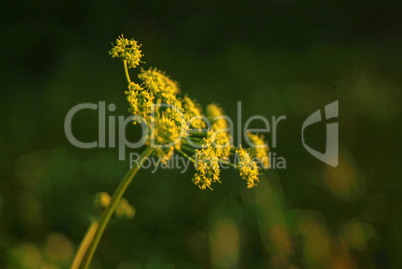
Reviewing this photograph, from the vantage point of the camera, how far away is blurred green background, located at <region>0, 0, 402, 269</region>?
2.48 meters

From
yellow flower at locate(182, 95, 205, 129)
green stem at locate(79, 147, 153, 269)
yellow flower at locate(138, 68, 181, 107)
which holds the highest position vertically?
yellow flower at locate(138, 68, 181, 107)

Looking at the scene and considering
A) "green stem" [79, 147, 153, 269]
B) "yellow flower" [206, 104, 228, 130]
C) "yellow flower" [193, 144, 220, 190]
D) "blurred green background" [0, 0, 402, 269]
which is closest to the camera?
"green stem" [79, 147, 153, 269]

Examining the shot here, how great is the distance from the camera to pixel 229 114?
3938 millimetres

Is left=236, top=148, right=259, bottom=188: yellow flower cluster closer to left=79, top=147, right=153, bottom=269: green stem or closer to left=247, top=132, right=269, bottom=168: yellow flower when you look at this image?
left=247, top=132, right=269, bottom=168: yellow flower

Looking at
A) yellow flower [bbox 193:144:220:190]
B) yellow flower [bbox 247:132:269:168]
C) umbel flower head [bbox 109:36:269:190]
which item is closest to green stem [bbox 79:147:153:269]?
umbel flower head [bbox 109:36:269:190]

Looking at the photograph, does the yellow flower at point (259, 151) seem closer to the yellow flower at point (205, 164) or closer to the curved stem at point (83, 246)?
the yellow flower at point (205, 164)

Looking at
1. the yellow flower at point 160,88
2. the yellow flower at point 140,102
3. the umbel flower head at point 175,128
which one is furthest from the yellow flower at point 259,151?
the yellow flower at point 140,102

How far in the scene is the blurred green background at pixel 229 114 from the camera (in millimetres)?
2480

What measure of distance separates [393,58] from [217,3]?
2.27 meters

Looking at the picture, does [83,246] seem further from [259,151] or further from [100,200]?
[259,151]

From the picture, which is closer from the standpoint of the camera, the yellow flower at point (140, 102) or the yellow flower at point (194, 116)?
the yellow flower at point (140, 102)

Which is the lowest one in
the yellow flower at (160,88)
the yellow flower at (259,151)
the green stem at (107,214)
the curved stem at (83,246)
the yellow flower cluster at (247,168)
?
the curved stem at (83,246)

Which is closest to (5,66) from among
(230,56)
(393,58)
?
(230,56)

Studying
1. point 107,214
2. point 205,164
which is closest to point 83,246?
point 107,214
